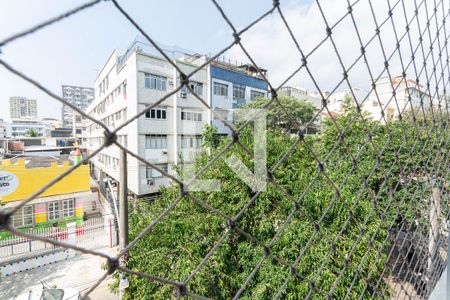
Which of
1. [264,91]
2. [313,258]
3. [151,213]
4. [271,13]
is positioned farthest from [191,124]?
[271,13]

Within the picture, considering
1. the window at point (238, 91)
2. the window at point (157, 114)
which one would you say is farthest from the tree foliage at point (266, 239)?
the window at point (238, 91)

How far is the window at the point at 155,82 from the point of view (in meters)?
4.94

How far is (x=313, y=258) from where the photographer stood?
5.24ft

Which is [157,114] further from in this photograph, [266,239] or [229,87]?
[266,239]

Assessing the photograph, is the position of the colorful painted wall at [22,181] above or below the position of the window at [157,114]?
below

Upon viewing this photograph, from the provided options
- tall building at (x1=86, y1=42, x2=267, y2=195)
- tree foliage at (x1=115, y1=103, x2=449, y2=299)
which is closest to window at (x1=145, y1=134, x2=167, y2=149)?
tall building at (x1=86, y1=42, x2=267, y2=195)

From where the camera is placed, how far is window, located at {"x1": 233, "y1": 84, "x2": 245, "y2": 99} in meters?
6.49

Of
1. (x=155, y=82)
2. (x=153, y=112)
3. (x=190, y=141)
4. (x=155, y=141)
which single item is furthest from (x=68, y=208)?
(x=155, y=82)

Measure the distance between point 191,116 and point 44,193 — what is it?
3.00 metres

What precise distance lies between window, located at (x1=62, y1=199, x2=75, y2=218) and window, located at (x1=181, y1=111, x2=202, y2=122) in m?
2.51

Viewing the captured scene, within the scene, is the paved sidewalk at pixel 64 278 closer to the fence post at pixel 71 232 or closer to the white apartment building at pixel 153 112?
the fence post at pixel 71 232

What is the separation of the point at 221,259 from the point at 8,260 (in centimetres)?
318

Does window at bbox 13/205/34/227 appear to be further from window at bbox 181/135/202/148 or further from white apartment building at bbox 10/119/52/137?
white apartment building at bbox 10/119/52/137

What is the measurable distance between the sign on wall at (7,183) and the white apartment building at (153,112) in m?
1.33
